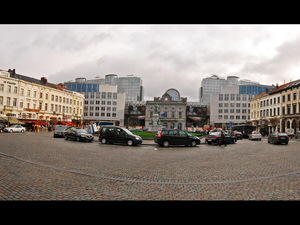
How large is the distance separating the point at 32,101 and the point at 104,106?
4461 cm

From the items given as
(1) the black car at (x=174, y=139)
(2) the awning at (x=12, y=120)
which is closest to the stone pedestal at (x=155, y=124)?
(1) the black car at (x=174, y=139)

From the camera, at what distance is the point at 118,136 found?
2194cm

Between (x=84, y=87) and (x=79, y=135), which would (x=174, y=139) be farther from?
(x=84, y=87)

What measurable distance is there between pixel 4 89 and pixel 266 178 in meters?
56.3

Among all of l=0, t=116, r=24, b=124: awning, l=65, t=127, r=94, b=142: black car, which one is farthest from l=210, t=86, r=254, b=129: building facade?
l=65, t=127, r=94, b=142: black car

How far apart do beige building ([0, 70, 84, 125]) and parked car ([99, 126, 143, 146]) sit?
35.2m

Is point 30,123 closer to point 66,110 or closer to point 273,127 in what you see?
point 66,110

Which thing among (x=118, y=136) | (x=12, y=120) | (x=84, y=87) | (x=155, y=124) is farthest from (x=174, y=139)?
(x=84, y=87)

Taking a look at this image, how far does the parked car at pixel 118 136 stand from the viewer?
21.3 metres

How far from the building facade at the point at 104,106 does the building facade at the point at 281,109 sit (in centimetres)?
5826

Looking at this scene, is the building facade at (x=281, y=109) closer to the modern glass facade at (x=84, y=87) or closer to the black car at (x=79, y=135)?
the black car at (x=79, y=135)
